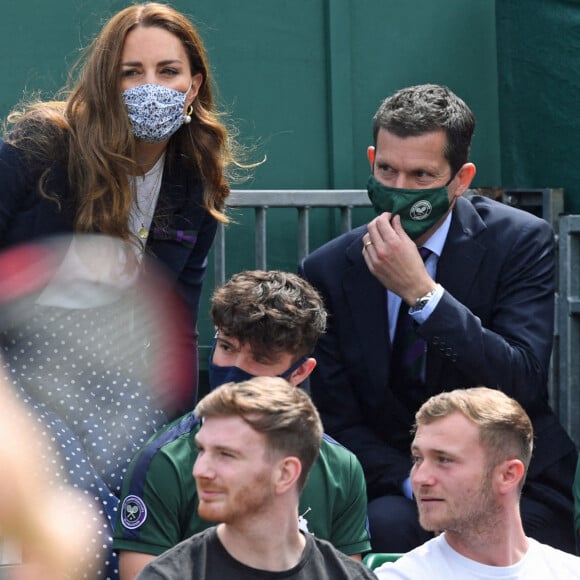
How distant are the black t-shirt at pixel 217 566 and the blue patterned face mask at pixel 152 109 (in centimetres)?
145

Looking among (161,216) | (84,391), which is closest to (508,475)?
(84,391)

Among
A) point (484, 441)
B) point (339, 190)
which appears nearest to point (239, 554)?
point (484, 441)

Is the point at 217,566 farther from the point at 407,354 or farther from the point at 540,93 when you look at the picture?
the point at 540,93

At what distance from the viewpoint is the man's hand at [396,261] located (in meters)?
3.84

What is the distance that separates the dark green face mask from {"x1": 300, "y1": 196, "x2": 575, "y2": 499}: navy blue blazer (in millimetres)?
166

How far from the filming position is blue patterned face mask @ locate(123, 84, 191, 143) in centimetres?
377

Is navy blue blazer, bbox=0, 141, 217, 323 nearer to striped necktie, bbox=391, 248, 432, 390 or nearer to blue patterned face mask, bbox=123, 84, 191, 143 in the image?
blue patterned face mask, bbox=123, 84, 191, 143

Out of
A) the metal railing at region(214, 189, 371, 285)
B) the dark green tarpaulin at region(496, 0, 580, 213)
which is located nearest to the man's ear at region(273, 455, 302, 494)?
the metal railing at region(214, 189, 371, 285)

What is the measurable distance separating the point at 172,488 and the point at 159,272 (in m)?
0.95

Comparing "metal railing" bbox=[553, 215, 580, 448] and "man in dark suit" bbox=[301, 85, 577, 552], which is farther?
"metal railing" bbox=[553, 215, 580, 448]

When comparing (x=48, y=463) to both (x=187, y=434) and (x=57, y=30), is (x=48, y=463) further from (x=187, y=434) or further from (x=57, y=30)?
(x=57, y=30)

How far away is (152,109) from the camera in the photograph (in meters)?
3.76

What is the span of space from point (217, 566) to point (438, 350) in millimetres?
1411

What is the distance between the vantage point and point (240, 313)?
10.8 feet
